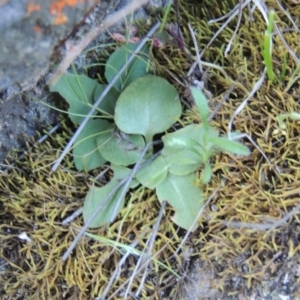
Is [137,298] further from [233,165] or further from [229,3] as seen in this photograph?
[229,3]

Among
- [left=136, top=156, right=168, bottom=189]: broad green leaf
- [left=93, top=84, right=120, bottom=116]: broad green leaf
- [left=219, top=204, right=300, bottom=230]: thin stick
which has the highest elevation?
[left=93, top=84, right=120, bottom=116]: broad green leaf

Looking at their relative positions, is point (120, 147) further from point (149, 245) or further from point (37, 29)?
point (37, 29)

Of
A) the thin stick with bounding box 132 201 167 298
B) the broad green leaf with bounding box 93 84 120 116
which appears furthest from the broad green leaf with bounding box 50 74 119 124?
the thin stick with bounding box 132 201 167 298

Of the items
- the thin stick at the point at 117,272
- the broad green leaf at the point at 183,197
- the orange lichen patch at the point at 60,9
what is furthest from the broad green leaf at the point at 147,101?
the orange lichen patch at the point at 60,9

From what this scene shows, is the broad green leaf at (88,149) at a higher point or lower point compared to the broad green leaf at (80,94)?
lower

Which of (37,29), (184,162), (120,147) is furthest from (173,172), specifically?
(37,29)

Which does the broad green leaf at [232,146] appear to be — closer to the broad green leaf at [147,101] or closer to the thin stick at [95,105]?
the broad green leaf at [147,101]

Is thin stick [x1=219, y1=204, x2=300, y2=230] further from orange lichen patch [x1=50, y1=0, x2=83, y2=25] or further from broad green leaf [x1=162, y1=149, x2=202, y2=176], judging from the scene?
orange lichen patch [x1=50, y1=0, x2=83, y2=25]
